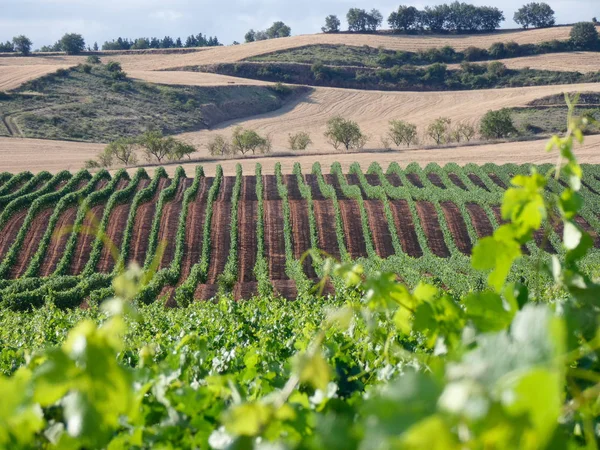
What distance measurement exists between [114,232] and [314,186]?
10974mm

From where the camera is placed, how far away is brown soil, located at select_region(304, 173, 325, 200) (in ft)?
107

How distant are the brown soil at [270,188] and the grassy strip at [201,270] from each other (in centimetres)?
245

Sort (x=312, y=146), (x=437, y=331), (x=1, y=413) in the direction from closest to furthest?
(x=1, y=413) < (x=437, y=331) < (x=312, y=146)

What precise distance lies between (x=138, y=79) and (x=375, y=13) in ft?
173

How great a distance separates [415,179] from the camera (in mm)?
35188

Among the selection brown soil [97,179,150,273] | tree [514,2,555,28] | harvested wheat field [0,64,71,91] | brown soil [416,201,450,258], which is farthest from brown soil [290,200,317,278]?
tree [514,2,555,28]

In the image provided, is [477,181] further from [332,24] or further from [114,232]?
[332,24]

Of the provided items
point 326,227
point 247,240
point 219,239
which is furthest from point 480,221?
point 219,239

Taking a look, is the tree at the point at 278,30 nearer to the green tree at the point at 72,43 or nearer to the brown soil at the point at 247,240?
the green tree at the point at 72,43

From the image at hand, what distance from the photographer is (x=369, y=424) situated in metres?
0.94

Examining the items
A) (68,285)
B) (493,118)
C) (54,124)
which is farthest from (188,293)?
(54,124)

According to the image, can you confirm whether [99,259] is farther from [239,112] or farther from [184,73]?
[184,73]

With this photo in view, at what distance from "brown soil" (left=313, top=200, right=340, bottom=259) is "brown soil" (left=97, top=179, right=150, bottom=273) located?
7.77 m

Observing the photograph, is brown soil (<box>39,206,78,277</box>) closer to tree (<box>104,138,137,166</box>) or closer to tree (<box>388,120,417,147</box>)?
tree (<box>104,138,137,166</box>)
